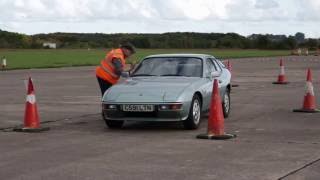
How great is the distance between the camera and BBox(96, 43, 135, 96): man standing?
12.7 m

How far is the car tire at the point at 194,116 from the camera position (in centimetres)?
1116

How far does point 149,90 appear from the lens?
437 inches

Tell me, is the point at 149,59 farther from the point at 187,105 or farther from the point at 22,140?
the point at 22,140

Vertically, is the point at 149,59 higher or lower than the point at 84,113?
higher

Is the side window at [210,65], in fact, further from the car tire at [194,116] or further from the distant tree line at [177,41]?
the distant tree line at [177,41]

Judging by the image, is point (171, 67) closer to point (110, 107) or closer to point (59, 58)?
point (110, 107)

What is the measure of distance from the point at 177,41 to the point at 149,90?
99.8 m

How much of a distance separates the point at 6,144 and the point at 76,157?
163 cm

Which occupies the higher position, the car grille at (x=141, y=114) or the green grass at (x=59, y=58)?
the car grille at (x=141, y=114)

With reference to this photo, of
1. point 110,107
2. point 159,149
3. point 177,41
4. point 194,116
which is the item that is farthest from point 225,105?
point 177,41

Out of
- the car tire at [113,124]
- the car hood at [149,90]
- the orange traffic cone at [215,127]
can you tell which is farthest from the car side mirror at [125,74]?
the orange traffic cone at [215,127]

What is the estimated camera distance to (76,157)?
850cm

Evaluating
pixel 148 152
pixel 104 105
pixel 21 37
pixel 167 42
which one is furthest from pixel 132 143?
pixel 21 37

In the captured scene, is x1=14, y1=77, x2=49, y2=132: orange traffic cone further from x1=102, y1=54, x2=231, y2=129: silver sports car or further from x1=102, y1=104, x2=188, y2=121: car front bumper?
x1=102, y1=104, x2=188, y2=121: car front bumper
